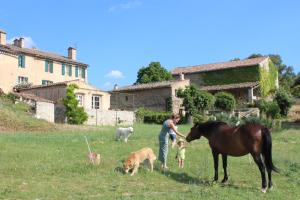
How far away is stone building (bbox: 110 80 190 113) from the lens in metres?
51.6

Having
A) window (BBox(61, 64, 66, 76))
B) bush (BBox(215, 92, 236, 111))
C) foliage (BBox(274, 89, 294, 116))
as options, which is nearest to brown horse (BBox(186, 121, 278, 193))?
bush (BBox(215, 92, 236, 111))

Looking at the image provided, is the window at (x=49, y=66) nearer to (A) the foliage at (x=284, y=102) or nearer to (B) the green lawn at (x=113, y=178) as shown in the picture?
(A) the foliage at (x=284, y=102)

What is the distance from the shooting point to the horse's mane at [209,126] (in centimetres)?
1336

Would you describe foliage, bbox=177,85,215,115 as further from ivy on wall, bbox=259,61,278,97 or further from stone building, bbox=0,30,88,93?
stone building, bbox=0,30,88,93

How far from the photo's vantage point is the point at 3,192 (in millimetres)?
10047

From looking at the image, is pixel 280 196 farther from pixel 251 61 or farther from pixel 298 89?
pixel 298 89

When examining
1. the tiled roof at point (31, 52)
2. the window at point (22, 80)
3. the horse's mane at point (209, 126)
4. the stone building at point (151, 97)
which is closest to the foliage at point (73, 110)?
the tiled roof at point (31, 52)

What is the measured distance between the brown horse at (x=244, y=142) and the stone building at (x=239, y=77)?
4161 cm

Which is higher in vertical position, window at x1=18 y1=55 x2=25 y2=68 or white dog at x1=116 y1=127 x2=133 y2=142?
window at x1=18 y1=55 x2=25 y2=68

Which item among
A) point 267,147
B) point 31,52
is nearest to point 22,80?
point 31,52

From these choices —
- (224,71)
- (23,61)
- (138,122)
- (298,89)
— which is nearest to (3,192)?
(138,122)

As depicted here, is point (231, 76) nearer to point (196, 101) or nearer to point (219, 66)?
point (219, 66)

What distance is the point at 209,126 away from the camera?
44.5 feet

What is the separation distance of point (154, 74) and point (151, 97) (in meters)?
14.0
